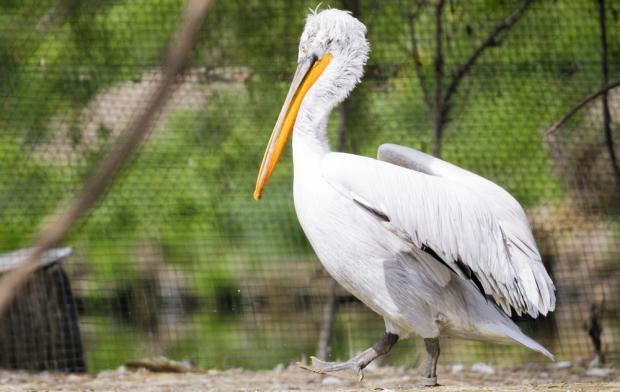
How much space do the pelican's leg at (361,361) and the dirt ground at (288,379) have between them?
1.98 feet

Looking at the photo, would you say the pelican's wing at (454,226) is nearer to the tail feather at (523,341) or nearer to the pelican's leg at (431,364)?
the tail feather at (523,341)

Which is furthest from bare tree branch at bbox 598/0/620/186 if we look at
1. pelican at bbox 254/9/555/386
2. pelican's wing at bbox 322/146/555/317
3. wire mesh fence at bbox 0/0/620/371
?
pelican's wing at bbox 322/146/555/317

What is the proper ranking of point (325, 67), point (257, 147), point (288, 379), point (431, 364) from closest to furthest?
point (431, 364) → point (325, 67) → point (288, 379) → point (257, 147)

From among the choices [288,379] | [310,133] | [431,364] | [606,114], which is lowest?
[288,379]

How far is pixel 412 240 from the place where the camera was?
310 centimetres

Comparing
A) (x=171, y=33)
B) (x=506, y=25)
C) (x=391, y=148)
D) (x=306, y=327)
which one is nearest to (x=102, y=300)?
(x=306, y=327)

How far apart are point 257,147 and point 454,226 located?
1.95 metres

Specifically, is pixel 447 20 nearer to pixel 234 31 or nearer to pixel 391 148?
pixel 234 31

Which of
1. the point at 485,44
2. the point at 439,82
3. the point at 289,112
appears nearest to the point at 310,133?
the point at 289,112

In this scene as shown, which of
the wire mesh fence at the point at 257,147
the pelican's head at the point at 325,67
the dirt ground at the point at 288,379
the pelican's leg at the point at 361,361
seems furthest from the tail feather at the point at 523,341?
the wire mesh fence at the point at 257,147

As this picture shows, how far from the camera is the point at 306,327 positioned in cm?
496

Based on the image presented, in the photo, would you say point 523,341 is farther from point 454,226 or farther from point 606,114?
point 606,114

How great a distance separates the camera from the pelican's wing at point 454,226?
3084 mm

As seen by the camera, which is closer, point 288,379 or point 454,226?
point 454,226
